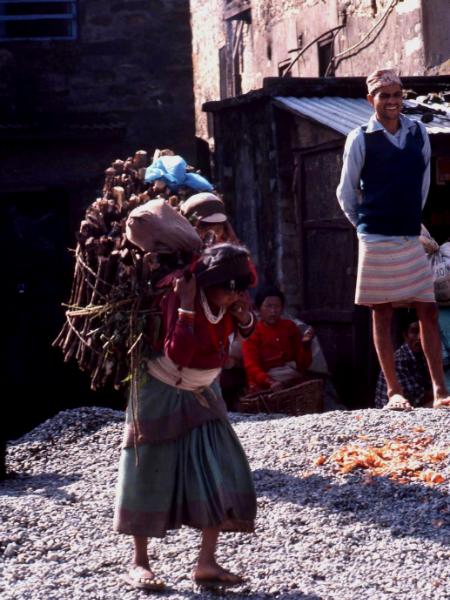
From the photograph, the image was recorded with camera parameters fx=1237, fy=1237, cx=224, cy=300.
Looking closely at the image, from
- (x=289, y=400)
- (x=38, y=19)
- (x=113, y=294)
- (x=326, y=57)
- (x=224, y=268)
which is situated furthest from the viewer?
(x=326, y=57)

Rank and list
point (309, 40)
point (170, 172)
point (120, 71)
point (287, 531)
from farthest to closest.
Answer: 1. point (309, 40)
2. point (120, 71)
3. point (170, 172)
4. point (287, 531)

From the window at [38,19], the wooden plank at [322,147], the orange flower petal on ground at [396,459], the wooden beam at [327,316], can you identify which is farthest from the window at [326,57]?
the orange flower petal on ground at [396,459]

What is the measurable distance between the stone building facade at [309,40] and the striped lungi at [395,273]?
5.21 metres

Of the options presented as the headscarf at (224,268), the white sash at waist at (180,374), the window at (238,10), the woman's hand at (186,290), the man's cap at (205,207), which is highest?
the window at (238,10)

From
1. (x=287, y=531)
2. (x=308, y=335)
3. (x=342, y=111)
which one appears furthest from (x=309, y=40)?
(x=287, y=531)

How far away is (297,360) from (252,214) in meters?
2.90

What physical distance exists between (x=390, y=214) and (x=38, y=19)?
8.06 m

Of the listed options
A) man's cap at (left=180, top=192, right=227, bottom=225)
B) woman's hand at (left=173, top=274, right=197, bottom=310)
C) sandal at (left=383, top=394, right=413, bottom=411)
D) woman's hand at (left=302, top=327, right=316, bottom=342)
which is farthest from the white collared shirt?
woman's hand at (left=173, top=274, right=197, bottom=310)

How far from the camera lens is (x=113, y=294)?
4.87m

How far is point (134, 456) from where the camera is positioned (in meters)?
4.72

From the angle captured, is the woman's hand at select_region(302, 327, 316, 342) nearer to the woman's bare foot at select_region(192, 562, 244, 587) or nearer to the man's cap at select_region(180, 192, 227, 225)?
the man's cap at select_region(180, 192, 227, 225)

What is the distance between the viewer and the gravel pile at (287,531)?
4750mm

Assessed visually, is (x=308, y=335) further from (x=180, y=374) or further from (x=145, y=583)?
(x=145, y=583)

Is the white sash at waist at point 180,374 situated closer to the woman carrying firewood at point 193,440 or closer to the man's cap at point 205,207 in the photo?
the woman carrying firewood at point 193,440
